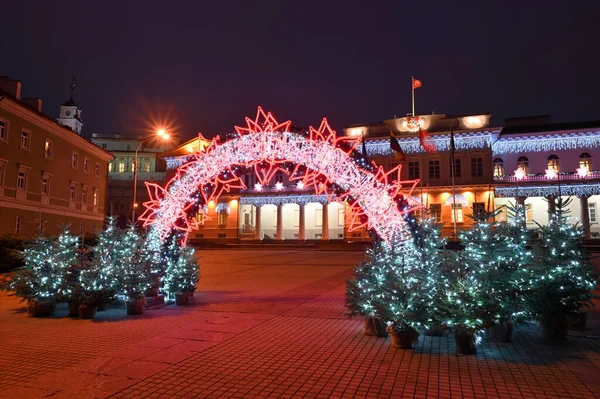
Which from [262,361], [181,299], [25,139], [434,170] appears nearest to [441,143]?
[434,170]

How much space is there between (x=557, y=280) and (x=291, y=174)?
19.4ft

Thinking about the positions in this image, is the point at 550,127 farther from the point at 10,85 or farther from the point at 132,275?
the point at 10,85

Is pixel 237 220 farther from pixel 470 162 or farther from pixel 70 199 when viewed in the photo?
pixel 470 162

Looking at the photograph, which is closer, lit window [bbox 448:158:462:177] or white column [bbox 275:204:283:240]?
lit window [bbox 448:158:462:177]

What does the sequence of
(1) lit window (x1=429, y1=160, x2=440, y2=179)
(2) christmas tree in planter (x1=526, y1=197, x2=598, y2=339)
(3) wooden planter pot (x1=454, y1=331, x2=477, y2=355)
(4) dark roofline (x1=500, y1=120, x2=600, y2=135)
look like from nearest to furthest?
1. (3) wooden planter pot (x1=454, y1=331, x2=477, y2=355)
2. (2) christmas tree in planter (x1=526, y1=197, x2=598, y2=339)
3. (4) dark roofline (x1=500, y1=120, x2=600, y2=135)
4. (1) lit window (x1=429, y1=160, x2=440, y2=179)

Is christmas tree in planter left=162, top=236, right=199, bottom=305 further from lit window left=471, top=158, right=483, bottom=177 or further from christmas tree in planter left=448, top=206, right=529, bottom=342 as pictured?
lit window left=471, top=158, right=483, bottom=177

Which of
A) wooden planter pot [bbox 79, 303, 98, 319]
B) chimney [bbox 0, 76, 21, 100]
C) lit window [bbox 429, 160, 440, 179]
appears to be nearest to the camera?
wooden planter pot [bbox 79, 303, 98, 319]

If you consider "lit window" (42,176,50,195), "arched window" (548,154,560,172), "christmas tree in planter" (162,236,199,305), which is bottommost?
"christmas tree in planter" (162,236,199,305)

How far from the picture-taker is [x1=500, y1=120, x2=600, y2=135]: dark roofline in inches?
1751

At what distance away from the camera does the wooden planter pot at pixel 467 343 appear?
21.3 feet

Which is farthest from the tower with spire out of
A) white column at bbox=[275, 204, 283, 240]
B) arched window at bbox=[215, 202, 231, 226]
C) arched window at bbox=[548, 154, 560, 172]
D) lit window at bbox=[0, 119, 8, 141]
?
arched window at bbox=[548, 154, 560, 172]

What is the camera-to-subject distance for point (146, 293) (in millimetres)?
10703

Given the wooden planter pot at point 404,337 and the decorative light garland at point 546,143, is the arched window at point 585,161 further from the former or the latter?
the wooden planter pot at point 404,337

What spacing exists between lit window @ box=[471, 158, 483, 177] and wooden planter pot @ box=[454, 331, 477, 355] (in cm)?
4281
